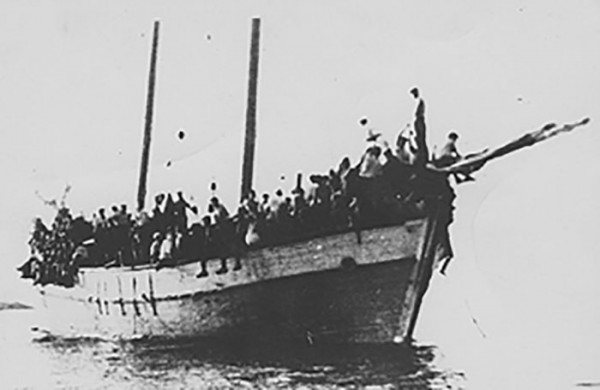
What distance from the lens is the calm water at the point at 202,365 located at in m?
2.07

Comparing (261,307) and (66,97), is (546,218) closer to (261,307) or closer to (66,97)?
(261,307)

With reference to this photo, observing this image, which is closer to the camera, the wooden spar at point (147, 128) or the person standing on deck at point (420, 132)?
the person standing on deck at point (420, 132)

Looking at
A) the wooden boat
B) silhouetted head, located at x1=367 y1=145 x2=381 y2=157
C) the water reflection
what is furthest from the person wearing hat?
the water reflection

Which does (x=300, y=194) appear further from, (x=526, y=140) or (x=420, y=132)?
(x=526, y=140)

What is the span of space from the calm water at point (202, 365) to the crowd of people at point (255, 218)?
0.52 ft

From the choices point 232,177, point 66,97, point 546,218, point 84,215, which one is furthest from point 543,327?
point 66,97

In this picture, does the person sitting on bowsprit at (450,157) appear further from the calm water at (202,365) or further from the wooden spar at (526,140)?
the calm water at (202,365)

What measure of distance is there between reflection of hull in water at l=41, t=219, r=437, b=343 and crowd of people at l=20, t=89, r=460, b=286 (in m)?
0.02

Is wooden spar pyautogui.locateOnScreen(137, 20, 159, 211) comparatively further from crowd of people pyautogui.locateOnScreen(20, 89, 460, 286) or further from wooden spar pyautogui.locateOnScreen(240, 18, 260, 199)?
wooden spar pyautogui.locateOnScreen(240, 18, 260, 199)

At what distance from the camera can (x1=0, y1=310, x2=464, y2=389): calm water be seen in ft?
6.78

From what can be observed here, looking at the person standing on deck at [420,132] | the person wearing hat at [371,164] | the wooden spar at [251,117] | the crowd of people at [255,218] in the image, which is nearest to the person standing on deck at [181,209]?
the crowd of people at [255,218]

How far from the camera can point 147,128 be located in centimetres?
219

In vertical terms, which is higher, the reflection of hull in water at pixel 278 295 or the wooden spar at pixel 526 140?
the wooden spar at pixel 526 140

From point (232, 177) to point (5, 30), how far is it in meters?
0.62
